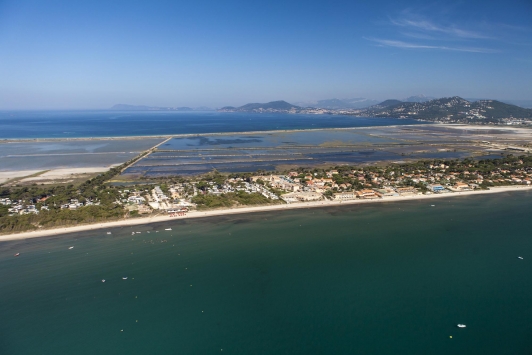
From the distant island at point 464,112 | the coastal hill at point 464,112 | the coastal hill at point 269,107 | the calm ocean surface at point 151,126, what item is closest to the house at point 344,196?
the calm ocean surface at point 151,126

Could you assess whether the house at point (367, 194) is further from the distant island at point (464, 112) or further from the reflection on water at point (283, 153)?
the distant island at point (464, 112)

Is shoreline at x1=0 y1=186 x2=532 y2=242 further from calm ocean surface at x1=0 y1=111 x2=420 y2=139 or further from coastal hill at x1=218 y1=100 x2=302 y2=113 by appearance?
Result: coastal hill at x1=218 y1=100 x2=302 y2=113

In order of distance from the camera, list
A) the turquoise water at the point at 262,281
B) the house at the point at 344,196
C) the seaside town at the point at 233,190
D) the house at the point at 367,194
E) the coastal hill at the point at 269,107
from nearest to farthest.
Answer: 1. the turquoise water at the point at 262,281
2. the seaside town at the point at 233,190
3. the house at the point at 344,196
4. the house at the point at 367,194
5. the coastal hill at the point at 269,107

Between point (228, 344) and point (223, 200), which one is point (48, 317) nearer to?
point (228, 344)

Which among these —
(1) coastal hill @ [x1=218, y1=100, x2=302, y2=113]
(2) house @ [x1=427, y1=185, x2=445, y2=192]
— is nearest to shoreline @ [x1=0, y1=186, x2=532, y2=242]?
(2) house @ [x1=427, y1=185, x2=445, y2=192]

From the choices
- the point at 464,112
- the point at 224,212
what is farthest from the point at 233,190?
the point at 464,112

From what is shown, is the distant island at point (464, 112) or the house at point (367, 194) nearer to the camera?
the house at point (367, 194)
